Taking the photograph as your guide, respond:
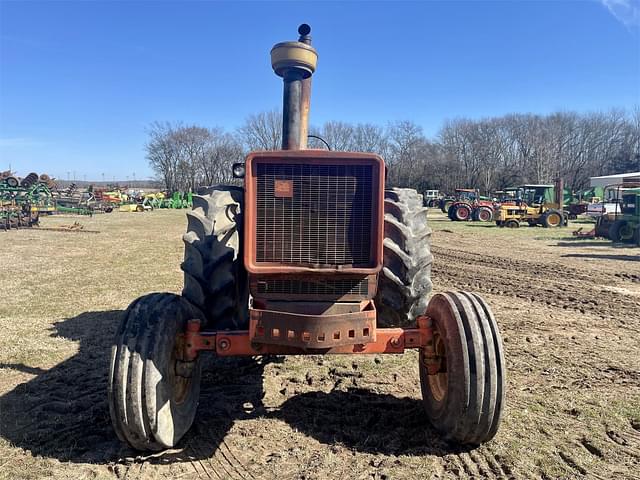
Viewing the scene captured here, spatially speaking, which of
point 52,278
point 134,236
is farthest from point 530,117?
point 52,278

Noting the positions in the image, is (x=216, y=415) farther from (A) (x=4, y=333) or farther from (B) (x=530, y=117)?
(B) (x=530, y=117)

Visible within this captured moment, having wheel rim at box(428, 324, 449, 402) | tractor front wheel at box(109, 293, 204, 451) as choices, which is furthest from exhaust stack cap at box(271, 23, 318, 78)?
wheel rim at box(428, 324, 449, 402)

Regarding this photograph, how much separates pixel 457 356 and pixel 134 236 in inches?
661

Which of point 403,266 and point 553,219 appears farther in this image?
point 553,219

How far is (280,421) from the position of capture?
3.71 m

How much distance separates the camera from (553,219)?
24750mm

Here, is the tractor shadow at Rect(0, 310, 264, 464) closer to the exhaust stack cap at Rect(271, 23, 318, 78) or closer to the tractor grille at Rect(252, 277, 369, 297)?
the tractor grille at Rect(252, 277, 369, 297)

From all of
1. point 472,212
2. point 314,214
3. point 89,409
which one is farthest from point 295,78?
point 472,212

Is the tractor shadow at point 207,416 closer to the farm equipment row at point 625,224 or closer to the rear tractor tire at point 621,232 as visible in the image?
the farm equipment row at point 625,224

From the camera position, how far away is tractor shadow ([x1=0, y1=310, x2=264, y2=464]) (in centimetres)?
325

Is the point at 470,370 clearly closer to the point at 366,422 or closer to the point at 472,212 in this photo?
the point at 366,422

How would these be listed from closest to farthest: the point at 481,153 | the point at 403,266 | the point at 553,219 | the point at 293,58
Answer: the point at 403,266 < the point at 293,58 < the point at 553,219 < the point at 481,153

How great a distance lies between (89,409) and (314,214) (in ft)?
7.86

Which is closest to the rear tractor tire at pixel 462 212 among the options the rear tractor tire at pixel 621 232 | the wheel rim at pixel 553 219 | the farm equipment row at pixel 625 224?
the wheel rim at pixel 553 219
